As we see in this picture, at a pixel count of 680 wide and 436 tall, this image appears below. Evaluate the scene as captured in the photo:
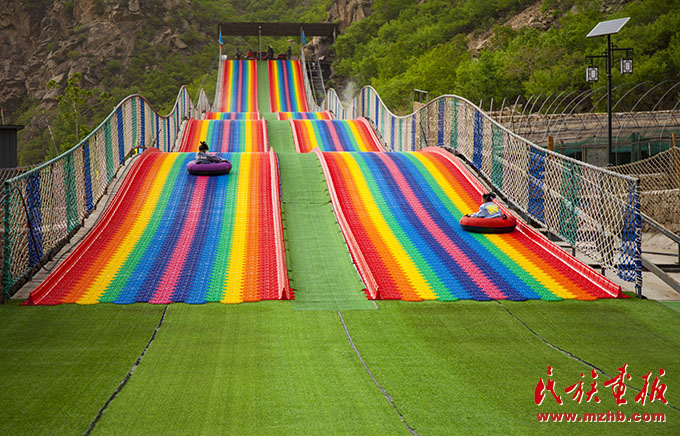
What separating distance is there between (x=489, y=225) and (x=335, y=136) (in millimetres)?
12158

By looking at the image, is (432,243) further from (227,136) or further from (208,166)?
(227,136)

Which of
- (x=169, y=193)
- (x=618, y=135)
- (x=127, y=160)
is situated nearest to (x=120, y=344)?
(x=169, y=193)

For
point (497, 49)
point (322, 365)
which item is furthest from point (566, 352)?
point (497, 49)

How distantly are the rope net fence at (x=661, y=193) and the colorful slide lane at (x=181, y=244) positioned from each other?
24.1ft

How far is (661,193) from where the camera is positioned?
14125 millimetres

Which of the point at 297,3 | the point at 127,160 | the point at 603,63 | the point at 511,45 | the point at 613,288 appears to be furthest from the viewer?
the point at 297,3

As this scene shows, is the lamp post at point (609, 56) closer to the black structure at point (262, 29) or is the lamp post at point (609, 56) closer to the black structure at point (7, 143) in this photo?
the black structure at point (7, 143)

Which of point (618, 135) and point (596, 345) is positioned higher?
point (618, 135)

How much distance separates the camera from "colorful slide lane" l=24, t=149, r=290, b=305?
7902 millimetres

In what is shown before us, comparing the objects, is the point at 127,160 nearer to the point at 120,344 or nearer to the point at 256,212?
the point at 256,212

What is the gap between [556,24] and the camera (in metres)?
37.6

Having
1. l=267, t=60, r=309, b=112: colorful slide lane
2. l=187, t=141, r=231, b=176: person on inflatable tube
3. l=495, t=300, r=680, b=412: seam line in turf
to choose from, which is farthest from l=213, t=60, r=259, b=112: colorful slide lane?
l=495, t=300, r=680, b=412: seam line in turf

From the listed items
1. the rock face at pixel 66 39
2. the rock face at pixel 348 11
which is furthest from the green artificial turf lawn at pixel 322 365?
the rock face at pixel 66 39

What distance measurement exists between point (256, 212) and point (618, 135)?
45.8 ft
